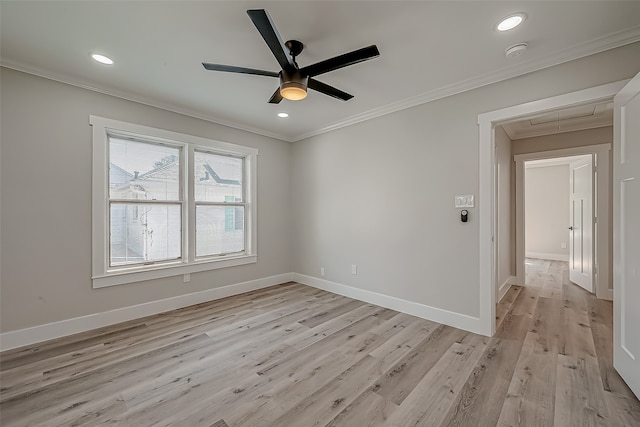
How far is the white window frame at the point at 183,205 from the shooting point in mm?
3010

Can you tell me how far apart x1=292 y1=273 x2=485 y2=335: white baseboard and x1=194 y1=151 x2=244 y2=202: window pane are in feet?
6.70

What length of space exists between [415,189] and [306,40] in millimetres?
2096

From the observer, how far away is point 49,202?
8.97 ft

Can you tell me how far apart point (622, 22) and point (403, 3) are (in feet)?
5.56

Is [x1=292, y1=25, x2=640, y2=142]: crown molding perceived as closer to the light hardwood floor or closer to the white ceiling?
the white ceiling

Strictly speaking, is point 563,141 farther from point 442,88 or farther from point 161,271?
point 161,271

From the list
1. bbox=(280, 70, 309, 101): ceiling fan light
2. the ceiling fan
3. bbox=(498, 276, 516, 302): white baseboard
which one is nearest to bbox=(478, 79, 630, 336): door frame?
bbox=(498, 276, 516, 302): white baseboard

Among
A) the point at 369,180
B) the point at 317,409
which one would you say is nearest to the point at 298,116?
the point at 369,180

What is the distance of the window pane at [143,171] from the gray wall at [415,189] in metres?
2.20

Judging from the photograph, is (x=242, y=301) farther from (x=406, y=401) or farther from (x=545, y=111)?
(x=545, y=111)

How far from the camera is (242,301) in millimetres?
3918

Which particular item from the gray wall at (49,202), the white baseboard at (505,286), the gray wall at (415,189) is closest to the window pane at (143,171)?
the gray wall at (49,202)

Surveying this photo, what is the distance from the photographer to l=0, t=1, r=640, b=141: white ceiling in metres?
1.86

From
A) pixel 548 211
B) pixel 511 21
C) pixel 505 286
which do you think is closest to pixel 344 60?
pixel 511 21
